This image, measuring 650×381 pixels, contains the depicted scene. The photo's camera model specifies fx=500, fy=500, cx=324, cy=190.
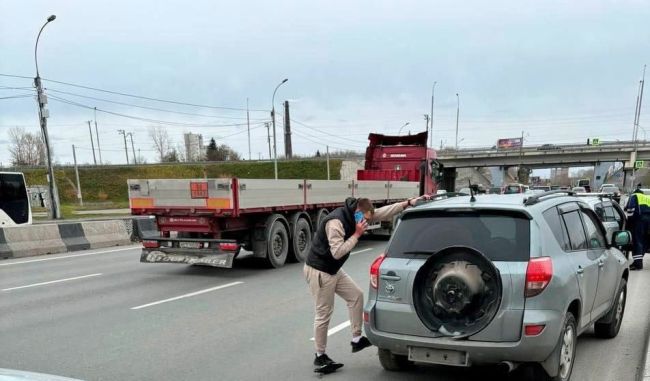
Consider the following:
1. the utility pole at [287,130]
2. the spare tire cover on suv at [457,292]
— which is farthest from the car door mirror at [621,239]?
the utility pole at [287,130]

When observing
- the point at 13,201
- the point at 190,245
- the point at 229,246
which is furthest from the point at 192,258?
the point at 13,201

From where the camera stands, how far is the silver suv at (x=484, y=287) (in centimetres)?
361

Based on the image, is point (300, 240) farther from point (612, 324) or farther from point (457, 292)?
point (457, 292)

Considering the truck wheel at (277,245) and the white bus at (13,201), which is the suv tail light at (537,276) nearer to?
the truck wheel at (277,245)

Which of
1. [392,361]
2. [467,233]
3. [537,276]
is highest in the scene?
[467,233]

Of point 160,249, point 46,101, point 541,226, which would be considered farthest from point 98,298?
point 46,101

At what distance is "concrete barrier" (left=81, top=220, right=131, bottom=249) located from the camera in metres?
15.2

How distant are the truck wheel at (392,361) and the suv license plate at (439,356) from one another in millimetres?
597

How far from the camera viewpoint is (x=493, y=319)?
11.9 feet

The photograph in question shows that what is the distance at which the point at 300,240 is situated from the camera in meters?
11.7

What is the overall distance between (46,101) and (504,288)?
2930cm

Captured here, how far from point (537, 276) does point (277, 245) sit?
7804mm

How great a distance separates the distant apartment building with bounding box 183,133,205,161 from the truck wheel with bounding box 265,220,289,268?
94.3 meters

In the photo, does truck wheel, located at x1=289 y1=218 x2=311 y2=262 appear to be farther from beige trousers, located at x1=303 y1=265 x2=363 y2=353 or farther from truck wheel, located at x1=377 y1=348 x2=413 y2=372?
truck wheel, located at x1=377 y1=348 x2=413 y2=372
